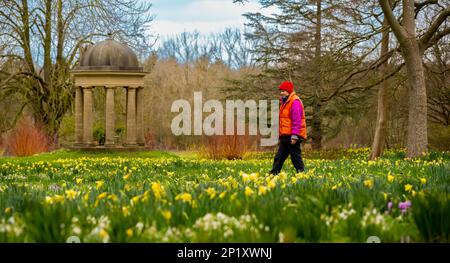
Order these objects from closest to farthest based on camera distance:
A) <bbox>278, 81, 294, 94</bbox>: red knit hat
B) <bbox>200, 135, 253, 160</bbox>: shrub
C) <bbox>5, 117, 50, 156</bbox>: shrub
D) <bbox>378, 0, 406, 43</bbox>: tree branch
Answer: <bbox>278, 81, 294, 94</bbox>: red knit hat < <bbox>378, 0, 406, 43</bbox>: tree branch < <bbox>200, 135, 253, 160</bbox>: shrub < <bbox>5, 117, 50, 156</bbox>: shrub

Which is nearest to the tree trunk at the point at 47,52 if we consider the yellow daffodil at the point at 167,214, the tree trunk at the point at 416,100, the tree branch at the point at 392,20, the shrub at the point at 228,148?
the shrub at the point at 228,148

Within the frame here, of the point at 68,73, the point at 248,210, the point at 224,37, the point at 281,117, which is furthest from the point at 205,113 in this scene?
the point at 248,210

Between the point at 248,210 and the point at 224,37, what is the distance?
61058 mm

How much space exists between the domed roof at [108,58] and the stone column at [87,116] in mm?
1286

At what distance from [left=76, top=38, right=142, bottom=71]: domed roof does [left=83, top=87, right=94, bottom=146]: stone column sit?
4.22ft

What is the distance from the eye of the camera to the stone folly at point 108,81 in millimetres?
31469

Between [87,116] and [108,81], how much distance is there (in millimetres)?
2141

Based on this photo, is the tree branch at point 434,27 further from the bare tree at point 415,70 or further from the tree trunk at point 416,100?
the tree trunk at point 416,100

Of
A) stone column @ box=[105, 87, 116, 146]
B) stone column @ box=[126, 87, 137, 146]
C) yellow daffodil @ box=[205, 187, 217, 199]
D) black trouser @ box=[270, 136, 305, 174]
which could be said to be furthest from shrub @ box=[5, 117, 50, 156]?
yellow daffodil @ box=[205, 187, 217, 199]

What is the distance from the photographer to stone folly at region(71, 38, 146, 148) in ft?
103

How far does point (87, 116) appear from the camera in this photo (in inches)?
1256

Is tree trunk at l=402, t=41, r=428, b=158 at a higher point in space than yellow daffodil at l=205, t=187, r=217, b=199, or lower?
higher

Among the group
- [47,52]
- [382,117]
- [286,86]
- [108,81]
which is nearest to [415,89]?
[382,117]

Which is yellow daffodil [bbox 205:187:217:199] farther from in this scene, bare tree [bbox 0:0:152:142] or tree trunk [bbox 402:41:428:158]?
bare tree [bbox 0:0:152:142]
